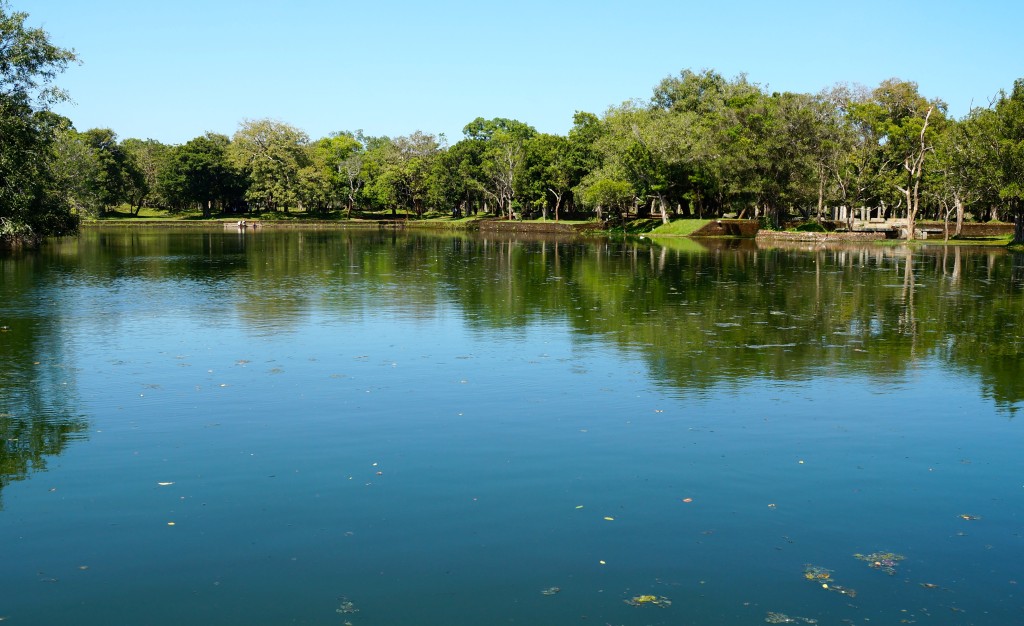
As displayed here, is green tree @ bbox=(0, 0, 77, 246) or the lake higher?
green tree @ bbox=(0, 0, 77, 246)

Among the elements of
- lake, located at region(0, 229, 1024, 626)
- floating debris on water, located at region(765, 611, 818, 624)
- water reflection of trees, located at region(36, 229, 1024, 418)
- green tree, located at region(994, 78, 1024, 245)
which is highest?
green tree, located at region(994, 78, 1024, 245)

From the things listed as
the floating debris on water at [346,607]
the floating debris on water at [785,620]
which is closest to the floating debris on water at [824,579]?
the floating debris on water at [785,620]

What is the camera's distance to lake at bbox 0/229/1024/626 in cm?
783

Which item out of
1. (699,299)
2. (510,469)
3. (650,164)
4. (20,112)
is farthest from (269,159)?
(510,469)

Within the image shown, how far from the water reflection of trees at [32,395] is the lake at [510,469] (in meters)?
0.09

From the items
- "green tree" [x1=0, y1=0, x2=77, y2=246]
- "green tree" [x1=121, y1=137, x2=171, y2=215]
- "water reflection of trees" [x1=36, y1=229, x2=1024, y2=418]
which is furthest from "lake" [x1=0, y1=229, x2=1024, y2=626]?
"green tree" [x1=121, y1=137, x2=171, y2=215]

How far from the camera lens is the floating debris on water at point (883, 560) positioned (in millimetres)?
8344

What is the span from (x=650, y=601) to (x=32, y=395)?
12692 mm

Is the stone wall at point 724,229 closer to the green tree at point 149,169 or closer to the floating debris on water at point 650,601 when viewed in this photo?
the floating debris on water at point 650,601

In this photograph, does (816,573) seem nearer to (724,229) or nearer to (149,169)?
(724,229)

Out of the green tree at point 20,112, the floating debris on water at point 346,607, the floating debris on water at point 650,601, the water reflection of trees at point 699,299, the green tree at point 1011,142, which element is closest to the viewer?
the floating debris on water at point 346,607

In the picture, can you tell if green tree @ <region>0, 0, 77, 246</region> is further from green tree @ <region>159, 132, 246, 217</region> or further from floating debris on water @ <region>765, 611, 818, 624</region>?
green tree @ <region>159, 132, 246, 217</region>

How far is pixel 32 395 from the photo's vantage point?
51.1 feet

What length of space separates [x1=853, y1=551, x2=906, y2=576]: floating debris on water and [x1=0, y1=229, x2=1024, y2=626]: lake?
26 millimetres
